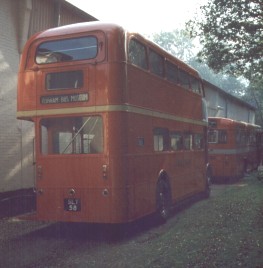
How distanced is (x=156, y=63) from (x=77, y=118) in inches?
110

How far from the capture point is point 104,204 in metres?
8.48

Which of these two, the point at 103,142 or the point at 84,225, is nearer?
the point at 103,142

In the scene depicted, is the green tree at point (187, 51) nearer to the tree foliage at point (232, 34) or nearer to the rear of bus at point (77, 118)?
the tree foliage at point (232, 34)

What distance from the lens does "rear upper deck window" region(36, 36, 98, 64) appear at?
8.70 m

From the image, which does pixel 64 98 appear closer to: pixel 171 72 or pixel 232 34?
pixel 171 72

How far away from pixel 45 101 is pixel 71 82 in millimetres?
714

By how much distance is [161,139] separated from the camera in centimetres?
1078

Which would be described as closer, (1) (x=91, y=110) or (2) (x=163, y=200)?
(1) (x=91, y=110)

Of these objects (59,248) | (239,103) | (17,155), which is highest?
(239,103)

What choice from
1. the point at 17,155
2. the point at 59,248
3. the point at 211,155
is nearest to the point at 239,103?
the point at 211,155

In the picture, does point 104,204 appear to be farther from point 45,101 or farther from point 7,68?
point 7,68

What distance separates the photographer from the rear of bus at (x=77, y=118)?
333 inches

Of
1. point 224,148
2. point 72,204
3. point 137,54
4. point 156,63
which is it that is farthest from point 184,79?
point 224,148

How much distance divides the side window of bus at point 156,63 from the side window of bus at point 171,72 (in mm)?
435
